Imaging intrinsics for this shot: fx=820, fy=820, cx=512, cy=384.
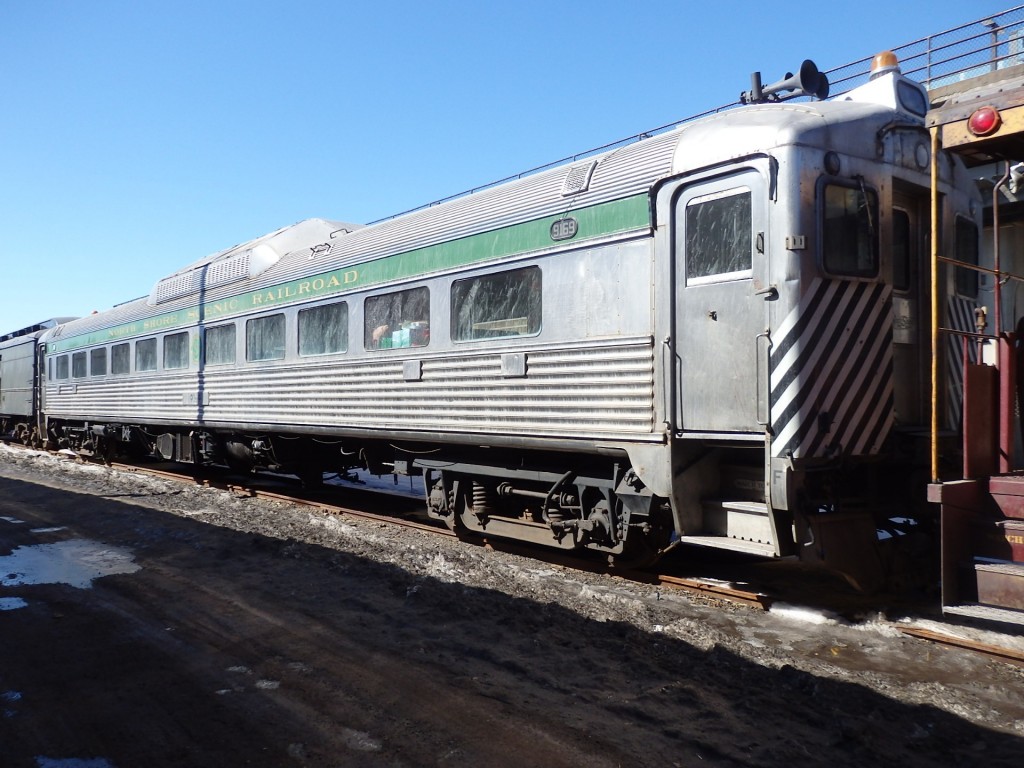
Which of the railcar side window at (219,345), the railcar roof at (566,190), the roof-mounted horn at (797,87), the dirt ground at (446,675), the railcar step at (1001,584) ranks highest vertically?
the roof-mounted horn at (797,87)

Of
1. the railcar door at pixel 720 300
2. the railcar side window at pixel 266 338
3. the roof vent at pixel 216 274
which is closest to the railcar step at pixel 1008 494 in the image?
the railcar door at pixel 720 300

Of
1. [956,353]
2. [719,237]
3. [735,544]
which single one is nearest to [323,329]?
[719,237]

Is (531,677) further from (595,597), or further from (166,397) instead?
(166,397)

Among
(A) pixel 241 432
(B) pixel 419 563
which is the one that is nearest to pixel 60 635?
(B) pixel 419 563

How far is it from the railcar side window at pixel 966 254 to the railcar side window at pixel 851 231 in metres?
1.25

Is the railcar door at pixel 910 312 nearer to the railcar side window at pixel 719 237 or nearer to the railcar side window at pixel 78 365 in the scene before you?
the railcar side window at pixel 719 237

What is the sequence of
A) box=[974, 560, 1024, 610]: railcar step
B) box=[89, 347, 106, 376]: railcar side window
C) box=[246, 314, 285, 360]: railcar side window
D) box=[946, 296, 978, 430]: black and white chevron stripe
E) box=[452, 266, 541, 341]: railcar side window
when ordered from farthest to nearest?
box=[89, 347, 106, 376]: railcar side window < box=[246, 314, 285, 360]: railcar side window < box=[452, 266, 541, 341]: railcar side window < box=[946, 296, 978, 430]: black and white chevron stripe < box=[974, 560, 1024, 610]: railcar step

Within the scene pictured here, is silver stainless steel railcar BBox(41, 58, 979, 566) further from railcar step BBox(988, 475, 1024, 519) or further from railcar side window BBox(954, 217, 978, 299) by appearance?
railcar step BBox(988, 475, 1024, 519)

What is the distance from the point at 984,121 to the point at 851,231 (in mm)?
A: 1044

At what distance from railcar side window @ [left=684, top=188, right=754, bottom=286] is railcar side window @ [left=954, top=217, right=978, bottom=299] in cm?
208

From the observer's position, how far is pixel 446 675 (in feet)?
14.2

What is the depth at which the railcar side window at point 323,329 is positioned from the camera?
923 centimetres

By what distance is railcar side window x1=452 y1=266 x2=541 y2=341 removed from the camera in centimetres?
697

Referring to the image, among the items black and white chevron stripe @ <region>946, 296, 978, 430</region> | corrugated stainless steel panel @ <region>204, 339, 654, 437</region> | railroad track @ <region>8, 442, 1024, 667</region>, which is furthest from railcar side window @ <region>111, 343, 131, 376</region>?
black and white chevron stripe @ <region>946, 296, 978, 430</region>
